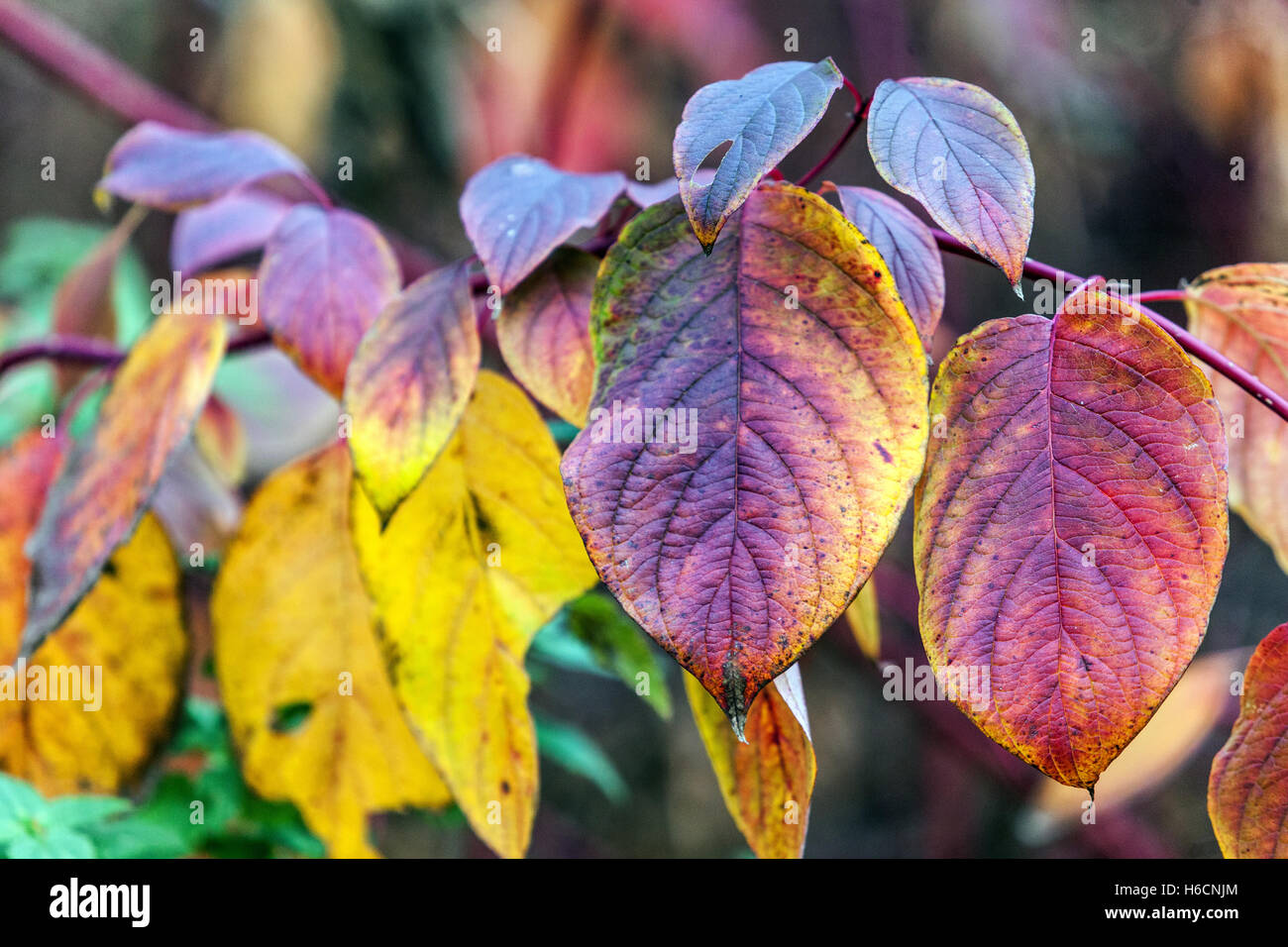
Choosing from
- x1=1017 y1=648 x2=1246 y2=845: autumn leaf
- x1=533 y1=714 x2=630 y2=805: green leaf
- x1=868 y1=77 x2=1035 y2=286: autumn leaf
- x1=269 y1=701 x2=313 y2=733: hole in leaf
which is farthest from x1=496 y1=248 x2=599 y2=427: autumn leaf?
x1=1017 y1=648 x2=1246 y2=845: autumn leaf

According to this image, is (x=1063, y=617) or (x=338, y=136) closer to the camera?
(x=1063, y=617)

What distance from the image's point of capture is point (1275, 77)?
1102 mm

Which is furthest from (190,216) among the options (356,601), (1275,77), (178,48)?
(178,48)

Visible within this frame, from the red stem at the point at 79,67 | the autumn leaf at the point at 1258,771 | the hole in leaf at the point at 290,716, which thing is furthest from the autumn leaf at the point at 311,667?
the red stem at the point at 79,67

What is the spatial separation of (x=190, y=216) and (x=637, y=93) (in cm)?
103

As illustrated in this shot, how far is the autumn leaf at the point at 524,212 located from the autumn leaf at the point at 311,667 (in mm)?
163

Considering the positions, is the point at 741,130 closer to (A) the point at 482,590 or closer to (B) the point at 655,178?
(A) the point at 482,590

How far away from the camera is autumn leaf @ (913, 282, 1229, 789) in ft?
0.88

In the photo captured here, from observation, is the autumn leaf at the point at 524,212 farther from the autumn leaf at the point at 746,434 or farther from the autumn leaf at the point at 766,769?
the autumn leaf at the point at 766,769

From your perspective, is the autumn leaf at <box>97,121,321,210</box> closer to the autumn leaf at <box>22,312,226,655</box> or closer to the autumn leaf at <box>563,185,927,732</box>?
the autumn leaf at <box>22,312,226,655</box>

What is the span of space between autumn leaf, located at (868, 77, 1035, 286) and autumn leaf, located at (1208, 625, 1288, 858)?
Result: 7.0 inches
